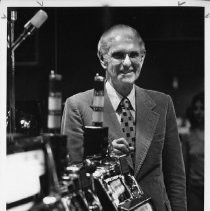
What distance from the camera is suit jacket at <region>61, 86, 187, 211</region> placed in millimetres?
1307

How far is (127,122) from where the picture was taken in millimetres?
1373

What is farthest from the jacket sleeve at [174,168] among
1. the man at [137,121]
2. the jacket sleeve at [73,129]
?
the jacket sleeve at [73,129]

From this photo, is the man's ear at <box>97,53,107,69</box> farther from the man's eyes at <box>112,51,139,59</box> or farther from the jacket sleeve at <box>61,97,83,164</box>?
the jacket sleeve at <box>61,97,83,164</box>

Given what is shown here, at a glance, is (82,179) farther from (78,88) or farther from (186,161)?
(186,161)

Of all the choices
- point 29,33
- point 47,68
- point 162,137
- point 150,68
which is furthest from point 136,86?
point 29,33

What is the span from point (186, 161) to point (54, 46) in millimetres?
788

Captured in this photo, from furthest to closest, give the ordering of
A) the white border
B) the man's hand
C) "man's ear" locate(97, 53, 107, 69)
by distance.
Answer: the white border, "man's ear" locate(97, 53, 107, 69), the man's hand

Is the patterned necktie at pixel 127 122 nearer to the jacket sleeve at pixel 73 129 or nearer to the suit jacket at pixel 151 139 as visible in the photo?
the suit jacket at pixel 151 139

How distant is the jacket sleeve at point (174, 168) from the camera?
55.8 inches

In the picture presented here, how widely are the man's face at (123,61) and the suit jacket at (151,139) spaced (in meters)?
0.09

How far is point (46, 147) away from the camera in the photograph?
39.3 inches

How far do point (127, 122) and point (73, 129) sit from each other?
24 centimetres

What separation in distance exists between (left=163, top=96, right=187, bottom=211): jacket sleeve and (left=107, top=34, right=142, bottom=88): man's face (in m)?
0.26

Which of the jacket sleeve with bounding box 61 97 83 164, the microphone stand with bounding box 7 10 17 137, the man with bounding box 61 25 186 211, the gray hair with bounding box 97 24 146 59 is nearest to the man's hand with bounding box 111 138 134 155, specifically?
the man with bounding box 61 25 186 211
